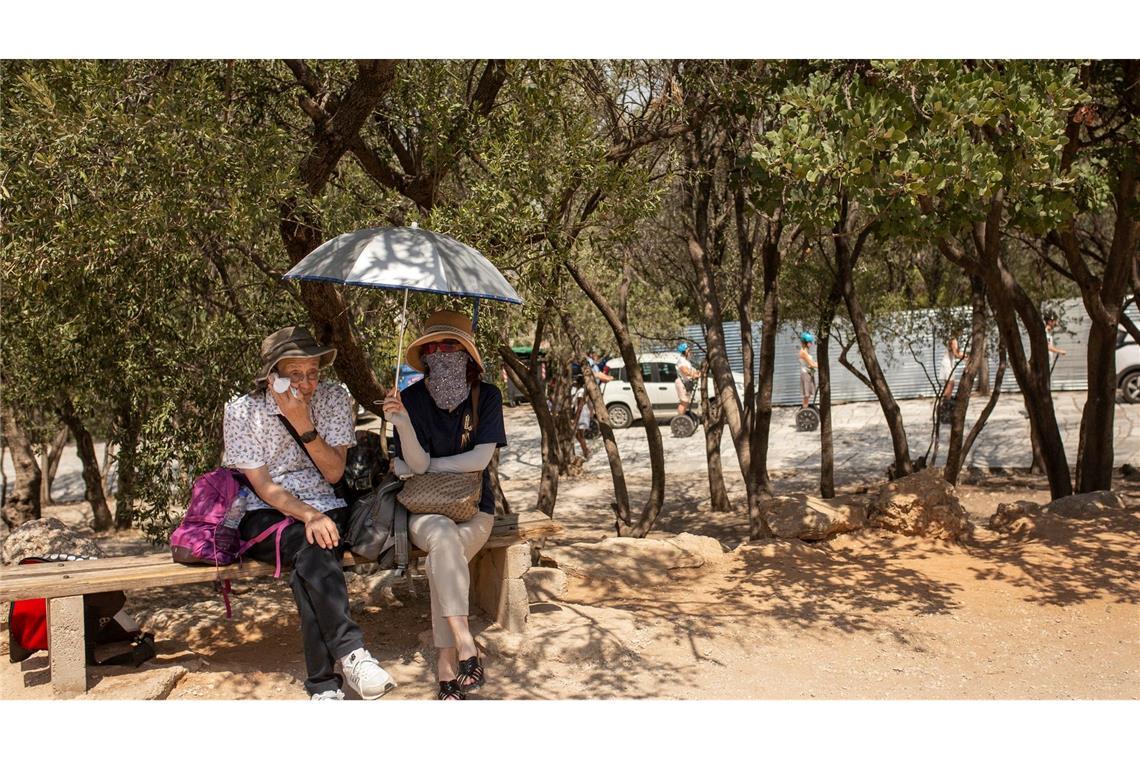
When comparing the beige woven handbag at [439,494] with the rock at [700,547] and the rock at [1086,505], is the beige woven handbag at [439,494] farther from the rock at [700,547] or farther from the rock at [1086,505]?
the rock at [1086,505]

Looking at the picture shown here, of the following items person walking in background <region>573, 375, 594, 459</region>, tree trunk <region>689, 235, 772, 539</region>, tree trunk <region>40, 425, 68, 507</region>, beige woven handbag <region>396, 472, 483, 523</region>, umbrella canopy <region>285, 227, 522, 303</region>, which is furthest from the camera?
person walking in background <region>573, 375, 594, 459</region>

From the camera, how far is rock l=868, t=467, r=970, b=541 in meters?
8.35

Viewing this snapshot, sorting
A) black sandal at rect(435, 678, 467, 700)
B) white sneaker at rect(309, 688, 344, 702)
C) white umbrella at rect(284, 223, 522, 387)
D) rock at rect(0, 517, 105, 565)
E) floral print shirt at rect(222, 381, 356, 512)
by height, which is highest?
white umbrella at rect(284, 223, 522, 387)

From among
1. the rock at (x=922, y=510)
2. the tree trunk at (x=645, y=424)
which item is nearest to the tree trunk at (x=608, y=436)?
the tree trunk at (x=645, y=424)

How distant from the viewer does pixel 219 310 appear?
281 inches

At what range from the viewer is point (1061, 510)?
8.82 m

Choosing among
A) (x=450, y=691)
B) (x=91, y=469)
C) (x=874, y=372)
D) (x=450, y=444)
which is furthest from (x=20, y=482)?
(x=874, y=372)

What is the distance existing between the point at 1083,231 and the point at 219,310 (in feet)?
35.2

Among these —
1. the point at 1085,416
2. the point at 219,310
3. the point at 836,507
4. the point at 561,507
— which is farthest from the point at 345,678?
the point at 561,507

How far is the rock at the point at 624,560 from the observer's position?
7.54 m

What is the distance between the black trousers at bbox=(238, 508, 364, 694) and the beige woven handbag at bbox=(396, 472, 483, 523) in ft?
1.43

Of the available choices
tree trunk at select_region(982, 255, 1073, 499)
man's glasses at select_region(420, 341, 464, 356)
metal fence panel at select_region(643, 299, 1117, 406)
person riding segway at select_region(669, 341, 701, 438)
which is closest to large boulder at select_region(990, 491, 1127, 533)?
tree trunk at select_region(982, 255, 1073, 499)

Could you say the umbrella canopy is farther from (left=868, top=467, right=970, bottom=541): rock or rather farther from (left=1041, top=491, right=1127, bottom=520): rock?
(left=1041, top=491, right=1127, bottom=520): rock

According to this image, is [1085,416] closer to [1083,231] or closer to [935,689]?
[1083,231]
